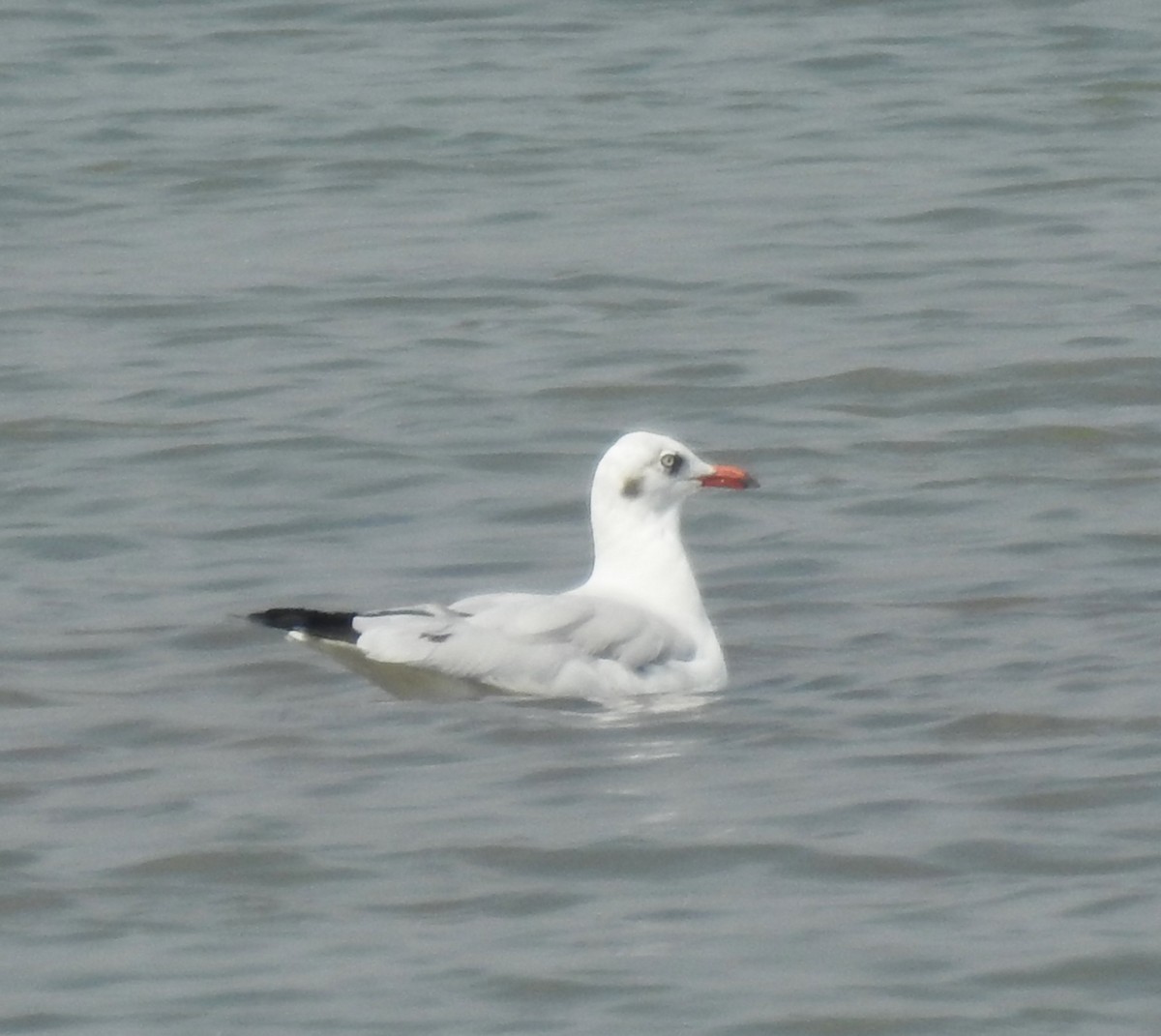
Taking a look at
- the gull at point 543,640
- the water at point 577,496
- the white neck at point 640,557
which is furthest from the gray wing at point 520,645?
the white neck at point 640,557

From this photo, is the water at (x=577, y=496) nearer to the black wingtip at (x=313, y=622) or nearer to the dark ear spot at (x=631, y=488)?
the black wingtip at (x=313, y=622)

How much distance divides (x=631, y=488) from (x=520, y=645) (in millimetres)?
922

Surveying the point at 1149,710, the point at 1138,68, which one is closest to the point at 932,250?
the point at 1138,68

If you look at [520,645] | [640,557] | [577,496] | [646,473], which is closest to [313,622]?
[520,645]

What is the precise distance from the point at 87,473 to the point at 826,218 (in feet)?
17.1

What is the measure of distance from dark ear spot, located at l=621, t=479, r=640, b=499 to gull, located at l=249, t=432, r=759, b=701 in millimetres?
208

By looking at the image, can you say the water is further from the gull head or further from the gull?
the gull head

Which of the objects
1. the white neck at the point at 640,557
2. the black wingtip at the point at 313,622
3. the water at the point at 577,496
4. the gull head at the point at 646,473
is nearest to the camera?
the water at the point at 577,496

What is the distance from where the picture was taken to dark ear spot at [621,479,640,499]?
9781 millimetres

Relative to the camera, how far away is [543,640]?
9.10 m

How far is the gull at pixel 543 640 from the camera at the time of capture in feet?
29.6

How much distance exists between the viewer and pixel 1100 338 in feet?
43.7

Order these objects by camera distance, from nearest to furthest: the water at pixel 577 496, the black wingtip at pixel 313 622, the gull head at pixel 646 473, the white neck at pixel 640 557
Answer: the water at pixel 577 496
the black wingtip at pixel 313 622
the white neck at pixel 640 557
the gull head at pixel 646 473

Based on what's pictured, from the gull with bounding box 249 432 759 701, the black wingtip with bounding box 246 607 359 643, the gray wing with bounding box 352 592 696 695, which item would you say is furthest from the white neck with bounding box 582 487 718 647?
the black wingtip with bounding box 246 607 359 643
